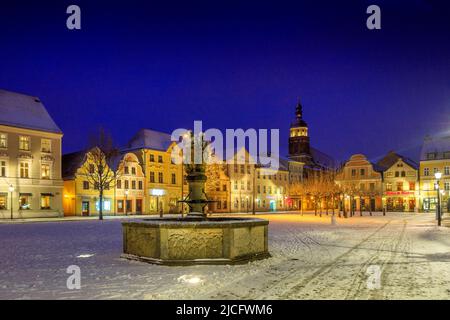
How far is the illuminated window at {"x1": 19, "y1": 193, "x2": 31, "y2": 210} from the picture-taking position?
45600 mm

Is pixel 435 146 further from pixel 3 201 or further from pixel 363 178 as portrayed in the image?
pixel 3 201

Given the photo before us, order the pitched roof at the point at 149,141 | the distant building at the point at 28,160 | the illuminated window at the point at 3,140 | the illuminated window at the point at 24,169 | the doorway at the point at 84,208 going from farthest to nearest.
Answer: the pitched roof at the point at 149,141 → the doorway at the point at 84,208 → the illuminated window at the point at 24,169 → the illuminated window at the point at 3,140 → the distant building at the point at 28,160

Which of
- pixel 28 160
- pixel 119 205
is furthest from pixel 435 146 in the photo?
pixel 28 160

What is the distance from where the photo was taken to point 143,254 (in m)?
12.4

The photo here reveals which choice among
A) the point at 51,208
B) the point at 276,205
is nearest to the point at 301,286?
the point at 51,208

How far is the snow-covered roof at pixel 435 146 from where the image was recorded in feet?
237

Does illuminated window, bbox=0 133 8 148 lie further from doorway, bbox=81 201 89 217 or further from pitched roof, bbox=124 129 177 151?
pitched roof, bbox=124 129 177 151

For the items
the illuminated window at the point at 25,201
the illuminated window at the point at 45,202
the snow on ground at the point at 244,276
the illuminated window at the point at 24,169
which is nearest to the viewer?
the snow on ground at the point at 244,276

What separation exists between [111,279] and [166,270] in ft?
5.07

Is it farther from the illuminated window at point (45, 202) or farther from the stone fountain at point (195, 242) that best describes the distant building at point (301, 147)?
the stone fountain at point (195, 242)

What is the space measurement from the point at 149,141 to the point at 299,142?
56.4m

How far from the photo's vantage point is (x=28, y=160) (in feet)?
155

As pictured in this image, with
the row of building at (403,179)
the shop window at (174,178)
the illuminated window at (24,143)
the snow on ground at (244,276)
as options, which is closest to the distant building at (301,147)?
the row of building at (403,179)

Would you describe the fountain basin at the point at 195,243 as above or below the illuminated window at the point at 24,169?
below
